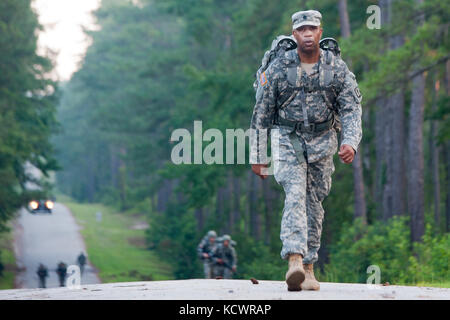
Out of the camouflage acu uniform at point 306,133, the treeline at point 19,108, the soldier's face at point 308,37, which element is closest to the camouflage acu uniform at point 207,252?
the camouflage acu uniform at point 306,133

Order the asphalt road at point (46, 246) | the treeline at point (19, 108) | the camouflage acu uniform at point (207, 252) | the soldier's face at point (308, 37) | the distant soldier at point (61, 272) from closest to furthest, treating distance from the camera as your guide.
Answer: the soldier's face at point (308, 37) < the camouflage acu uniform at point (207, 252) < the distant soldier at point (61, 272) < the treeline at point (19, 108) < the asphalt road at point (46, 246)

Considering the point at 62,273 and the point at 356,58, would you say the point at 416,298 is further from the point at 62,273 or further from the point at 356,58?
the point at 62,273

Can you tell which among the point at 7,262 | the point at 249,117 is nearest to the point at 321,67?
the point at 249,117

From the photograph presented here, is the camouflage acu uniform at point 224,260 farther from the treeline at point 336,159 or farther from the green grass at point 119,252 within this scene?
the green grass at point 119,252

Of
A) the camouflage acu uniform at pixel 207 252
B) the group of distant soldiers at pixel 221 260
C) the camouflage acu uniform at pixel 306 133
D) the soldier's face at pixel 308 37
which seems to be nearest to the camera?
the soldier's face at pixel 308 37

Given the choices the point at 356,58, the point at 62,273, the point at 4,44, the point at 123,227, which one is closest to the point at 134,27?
the point at 123,227

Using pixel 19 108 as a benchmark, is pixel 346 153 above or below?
below

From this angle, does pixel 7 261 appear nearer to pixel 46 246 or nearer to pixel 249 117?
pixel 46 246

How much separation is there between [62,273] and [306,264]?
2487 centimetres

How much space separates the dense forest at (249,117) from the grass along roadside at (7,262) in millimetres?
3302

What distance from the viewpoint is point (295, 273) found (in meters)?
7.56

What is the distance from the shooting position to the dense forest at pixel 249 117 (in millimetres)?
22859

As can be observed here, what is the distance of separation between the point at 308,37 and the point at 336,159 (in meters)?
21.9

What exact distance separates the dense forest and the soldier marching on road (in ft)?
21.4
